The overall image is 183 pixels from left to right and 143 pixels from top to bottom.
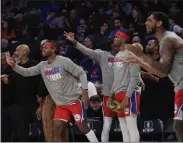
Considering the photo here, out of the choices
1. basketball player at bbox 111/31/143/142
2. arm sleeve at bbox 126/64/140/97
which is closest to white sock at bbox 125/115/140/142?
basketball player at bbox 111/31/143/142

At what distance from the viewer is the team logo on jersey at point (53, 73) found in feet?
29.0

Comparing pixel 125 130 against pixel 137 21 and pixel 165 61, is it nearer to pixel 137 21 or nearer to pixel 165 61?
pixel 165 61

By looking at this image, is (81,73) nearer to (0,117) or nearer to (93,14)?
(0,117)

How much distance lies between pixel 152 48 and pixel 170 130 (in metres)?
1.76

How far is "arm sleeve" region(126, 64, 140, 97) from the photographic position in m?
8.80

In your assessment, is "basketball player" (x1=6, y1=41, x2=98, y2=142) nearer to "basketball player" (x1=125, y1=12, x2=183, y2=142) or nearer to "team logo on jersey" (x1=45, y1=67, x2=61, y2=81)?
"team logo on jersey" (x1=45, y1=67, x2=61, y2=81)

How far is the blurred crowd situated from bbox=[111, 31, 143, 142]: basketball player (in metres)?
0.51

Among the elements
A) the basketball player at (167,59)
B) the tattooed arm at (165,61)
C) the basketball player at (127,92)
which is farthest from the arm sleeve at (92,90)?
the tattooed arm at (165,61)

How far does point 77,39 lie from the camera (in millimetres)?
12328

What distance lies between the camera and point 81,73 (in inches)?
349

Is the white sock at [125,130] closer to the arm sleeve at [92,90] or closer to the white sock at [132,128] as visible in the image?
the white sock at [132,128]

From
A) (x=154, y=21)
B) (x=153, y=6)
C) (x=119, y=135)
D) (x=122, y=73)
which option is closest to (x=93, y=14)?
(x=153, y=6)

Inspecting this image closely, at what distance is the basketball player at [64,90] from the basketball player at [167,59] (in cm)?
209

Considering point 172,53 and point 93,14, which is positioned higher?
point 93,14
